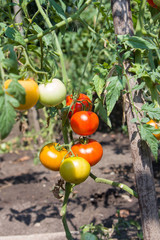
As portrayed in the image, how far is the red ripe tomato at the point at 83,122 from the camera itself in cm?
82

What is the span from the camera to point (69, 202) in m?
2.38

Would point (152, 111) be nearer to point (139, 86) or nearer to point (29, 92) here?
point (139, 86)

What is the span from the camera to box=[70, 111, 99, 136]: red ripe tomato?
82 centimetres

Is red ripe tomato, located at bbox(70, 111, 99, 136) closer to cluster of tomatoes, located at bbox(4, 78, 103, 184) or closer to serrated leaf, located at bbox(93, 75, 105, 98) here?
cluster of tomatoes, located at bbox(4, 78, 103, 184)

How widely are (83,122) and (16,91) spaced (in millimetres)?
340

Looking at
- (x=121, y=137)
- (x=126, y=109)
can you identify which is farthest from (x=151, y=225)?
(x=121, y=137)

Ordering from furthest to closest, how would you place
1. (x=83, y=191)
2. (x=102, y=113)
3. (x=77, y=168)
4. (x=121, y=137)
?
(x=121, y=137)
(x=83, y=191)
(x=102, y=113)
(x=77, y=168)

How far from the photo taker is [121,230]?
1.83 metres

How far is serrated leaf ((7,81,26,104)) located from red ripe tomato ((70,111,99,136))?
0.32m

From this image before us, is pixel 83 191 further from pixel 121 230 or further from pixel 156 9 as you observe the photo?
pixel 156 9

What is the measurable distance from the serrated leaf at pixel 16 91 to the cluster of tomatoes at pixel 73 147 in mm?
87

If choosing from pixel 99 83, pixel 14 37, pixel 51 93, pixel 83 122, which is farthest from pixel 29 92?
pixel 99 83

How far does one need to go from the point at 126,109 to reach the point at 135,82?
100 millimetres

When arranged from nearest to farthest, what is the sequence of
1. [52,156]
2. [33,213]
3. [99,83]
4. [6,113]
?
[6,113] → [52,156] → [99,83] → [33,213]
